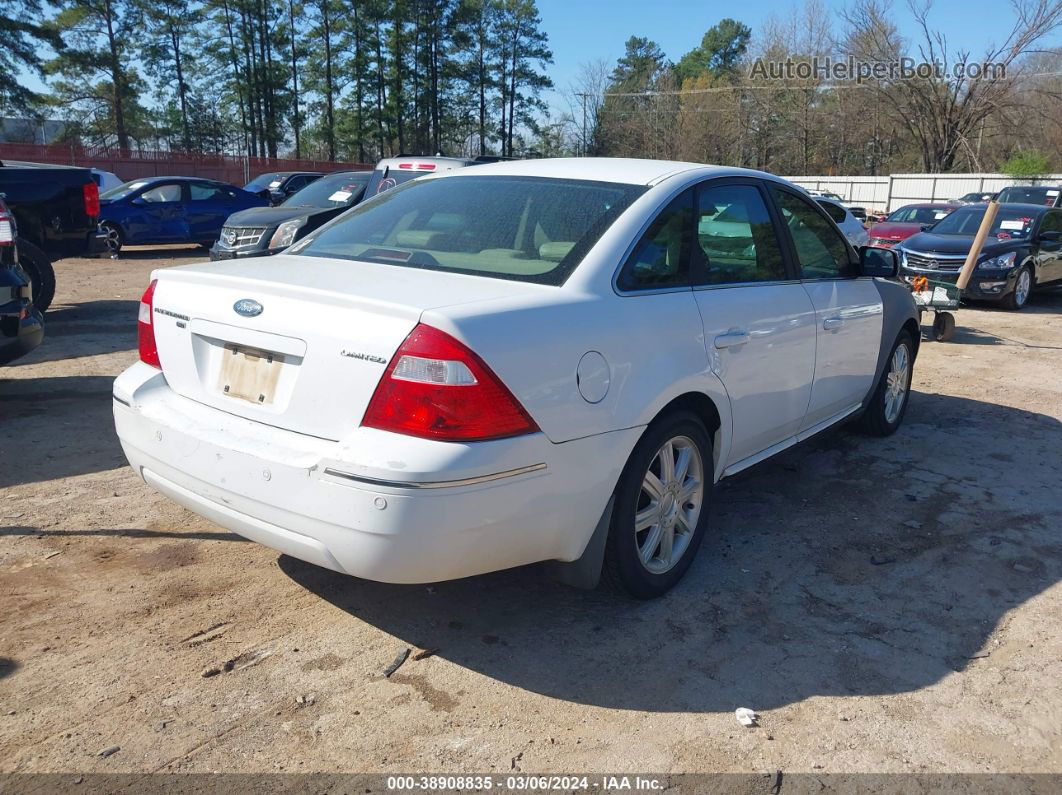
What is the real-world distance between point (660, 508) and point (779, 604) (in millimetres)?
651

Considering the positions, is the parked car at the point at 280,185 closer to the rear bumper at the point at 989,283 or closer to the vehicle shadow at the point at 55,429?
the rear bumper at the point at 989,283

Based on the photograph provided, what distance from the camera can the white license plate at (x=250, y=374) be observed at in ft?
9.98

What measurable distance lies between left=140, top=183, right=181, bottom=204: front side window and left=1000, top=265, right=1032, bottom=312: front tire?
578 inches

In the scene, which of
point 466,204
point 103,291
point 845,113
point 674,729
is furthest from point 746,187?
point 845,113

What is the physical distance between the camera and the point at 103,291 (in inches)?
496

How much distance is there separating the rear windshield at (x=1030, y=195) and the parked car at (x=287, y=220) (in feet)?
52.5

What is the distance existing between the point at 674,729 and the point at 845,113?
5863 centimetres

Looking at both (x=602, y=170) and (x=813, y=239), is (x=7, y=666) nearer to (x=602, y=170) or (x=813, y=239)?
(x=602, y=170)

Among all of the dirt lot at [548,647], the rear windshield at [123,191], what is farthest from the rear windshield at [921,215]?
the rear windshield at [123,191]

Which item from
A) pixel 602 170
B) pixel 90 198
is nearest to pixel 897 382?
pixel 602 170

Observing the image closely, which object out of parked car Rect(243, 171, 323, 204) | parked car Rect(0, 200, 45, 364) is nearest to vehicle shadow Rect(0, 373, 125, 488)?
parked car Rect(0, 200, 45, 364)

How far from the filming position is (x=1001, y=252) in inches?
515

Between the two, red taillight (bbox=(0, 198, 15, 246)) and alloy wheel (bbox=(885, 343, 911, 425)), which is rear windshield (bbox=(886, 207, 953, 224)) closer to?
alloy wheel (bbox=(885, 343, 911, 425))

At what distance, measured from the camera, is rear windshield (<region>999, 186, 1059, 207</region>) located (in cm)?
2112
